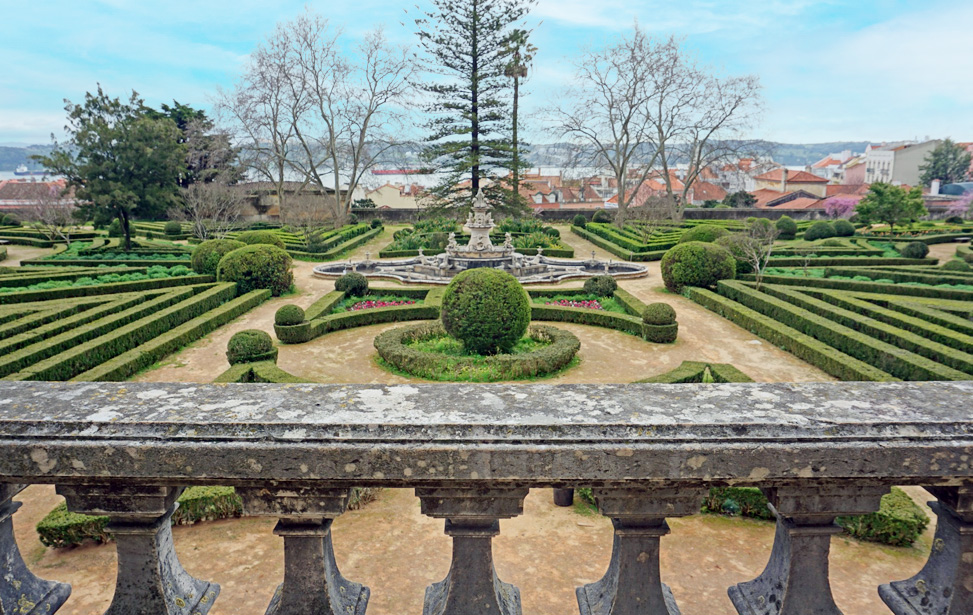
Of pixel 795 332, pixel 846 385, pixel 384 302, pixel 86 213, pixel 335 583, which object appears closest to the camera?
pixel 335 583

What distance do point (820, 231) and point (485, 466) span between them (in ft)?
125

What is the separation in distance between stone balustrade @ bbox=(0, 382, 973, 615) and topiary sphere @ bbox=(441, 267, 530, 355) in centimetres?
960

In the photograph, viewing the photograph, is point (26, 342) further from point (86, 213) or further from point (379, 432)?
point (86, 213)

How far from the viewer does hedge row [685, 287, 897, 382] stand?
11195 mm

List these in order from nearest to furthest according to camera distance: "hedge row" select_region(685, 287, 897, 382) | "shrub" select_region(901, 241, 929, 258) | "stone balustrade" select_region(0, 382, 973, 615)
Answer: "stone balustrade" select_region(0, 382, 973, 615), "hedge row" select_region(685, 287, 897, 382), "shrub" select_region(901, 241, 929, 258)

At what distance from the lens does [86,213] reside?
1101 inches

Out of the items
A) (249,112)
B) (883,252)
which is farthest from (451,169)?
(883,252)

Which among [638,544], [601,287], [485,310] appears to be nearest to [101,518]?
[638,544]

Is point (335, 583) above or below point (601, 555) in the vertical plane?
above

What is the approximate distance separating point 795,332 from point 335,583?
47.1ft

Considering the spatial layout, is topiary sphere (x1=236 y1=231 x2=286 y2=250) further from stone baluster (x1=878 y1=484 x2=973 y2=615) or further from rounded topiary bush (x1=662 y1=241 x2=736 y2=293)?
stone baluster (x1=878 y1=484 x2=973 y2=615)

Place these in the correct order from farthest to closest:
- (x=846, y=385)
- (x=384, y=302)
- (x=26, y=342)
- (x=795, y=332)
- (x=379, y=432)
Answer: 1. (x=384, y=302)
2. (x=795, y=332)
3. (x=26, y=342)
4. (x=846, y=385)
5. (x=379, y=432)

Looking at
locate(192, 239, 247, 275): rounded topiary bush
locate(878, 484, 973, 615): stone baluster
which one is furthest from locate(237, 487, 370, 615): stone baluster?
locate(192, 239, 247, 275): rounded topiary bush

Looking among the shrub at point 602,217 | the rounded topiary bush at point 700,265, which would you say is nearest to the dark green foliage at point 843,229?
the shrub at point 602,217
